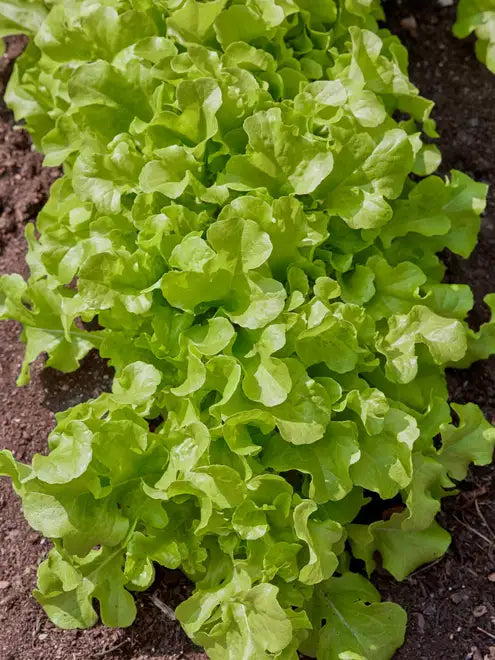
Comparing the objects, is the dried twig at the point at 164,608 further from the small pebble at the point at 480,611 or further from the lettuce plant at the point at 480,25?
the lettuce plant at the point at 480,25

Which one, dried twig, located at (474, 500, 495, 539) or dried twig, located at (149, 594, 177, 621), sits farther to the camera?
dried twig, located at (474, 500, 495, 539)

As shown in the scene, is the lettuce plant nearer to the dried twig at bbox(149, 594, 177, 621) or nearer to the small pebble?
the small pebble

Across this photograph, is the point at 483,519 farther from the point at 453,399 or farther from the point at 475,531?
the point at 453,399

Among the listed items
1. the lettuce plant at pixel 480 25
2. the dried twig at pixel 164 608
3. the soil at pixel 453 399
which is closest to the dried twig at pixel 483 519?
the soil at pixel 453 399

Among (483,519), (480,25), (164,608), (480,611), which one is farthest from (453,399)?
(480,25)

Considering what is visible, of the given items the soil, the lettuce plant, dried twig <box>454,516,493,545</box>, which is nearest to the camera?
the soil

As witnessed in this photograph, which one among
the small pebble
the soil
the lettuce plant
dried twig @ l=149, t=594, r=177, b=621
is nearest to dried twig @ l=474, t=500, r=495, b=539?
the soil
